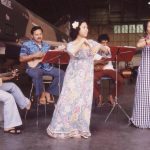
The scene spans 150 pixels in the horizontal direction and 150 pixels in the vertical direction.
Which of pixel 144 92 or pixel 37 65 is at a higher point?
pixel 37 65

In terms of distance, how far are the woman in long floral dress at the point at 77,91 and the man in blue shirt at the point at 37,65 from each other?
0.93 metres

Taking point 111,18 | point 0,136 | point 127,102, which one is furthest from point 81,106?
point 111,18

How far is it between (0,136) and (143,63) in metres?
1.85

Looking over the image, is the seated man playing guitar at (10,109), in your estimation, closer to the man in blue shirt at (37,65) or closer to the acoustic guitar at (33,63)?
the man in blue shirt at (37,65)

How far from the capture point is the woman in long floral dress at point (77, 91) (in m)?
4.04

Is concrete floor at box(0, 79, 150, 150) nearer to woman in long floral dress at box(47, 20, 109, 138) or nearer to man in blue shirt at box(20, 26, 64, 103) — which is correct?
woman in long floral dress at box(47, 20, 109, 138)

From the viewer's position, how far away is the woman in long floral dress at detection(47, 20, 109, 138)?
159 inches

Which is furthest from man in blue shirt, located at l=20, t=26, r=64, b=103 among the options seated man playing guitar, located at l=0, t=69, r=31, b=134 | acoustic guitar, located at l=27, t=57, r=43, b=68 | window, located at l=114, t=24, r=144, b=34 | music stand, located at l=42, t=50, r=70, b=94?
window, located at l=114, t=24, r=144, b=34

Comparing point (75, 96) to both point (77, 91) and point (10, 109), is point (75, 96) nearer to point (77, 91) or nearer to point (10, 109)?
point (77, 91)

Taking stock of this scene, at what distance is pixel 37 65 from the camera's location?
5066 mm

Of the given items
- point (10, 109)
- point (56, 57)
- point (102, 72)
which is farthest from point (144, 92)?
point (10, 109)

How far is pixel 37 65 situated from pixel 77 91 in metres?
1.19

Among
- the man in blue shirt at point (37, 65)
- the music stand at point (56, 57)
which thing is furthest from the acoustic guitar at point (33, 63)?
the music stand at point (56, 57)

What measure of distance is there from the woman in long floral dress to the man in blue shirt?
0.93m
